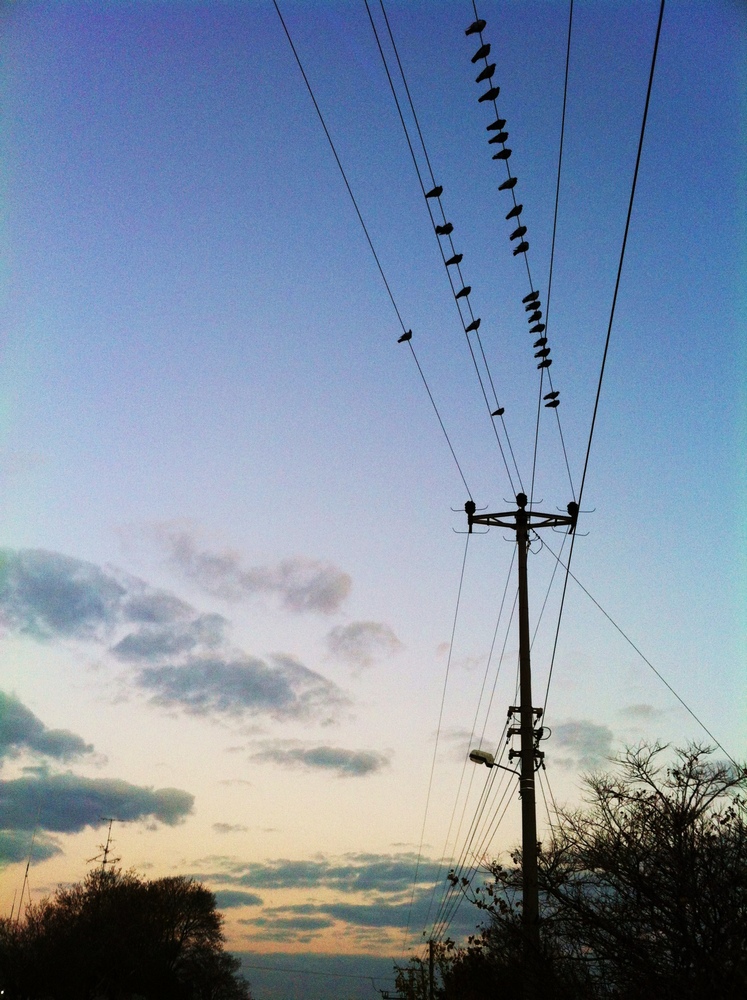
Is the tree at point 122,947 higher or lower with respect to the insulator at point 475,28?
lower

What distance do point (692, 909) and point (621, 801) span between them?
3.09 m

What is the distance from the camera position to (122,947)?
2435 inches

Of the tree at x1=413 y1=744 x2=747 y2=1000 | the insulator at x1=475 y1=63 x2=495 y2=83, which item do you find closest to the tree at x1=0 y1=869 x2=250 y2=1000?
the tree at x1=413 y1=744 x2=747 y2=1000

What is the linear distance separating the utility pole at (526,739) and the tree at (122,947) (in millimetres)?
47890

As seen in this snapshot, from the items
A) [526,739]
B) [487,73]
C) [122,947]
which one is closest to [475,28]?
[487,73]

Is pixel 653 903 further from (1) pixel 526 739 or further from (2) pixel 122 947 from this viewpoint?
(2) pixel 122 947

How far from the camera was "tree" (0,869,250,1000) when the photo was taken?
53031mm

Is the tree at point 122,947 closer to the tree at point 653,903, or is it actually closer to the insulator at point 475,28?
the tree at point 653,903

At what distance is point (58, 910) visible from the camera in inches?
2630

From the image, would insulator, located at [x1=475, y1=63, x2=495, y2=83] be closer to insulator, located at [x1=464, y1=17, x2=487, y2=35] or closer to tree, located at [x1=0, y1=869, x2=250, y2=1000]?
insulator, located at [x1=464, y1=17, x2=487, y2=35]

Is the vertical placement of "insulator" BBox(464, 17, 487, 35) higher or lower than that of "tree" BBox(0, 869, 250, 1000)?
higher

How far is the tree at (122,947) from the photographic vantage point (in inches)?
2088

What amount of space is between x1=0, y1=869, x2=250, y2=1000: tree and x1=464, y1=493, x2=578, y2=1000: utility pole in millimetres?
47890

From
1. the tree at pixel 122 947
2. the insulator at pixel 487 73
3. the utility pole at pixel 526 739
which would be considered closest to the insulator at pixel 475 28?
the insulator at pixel 487 73
